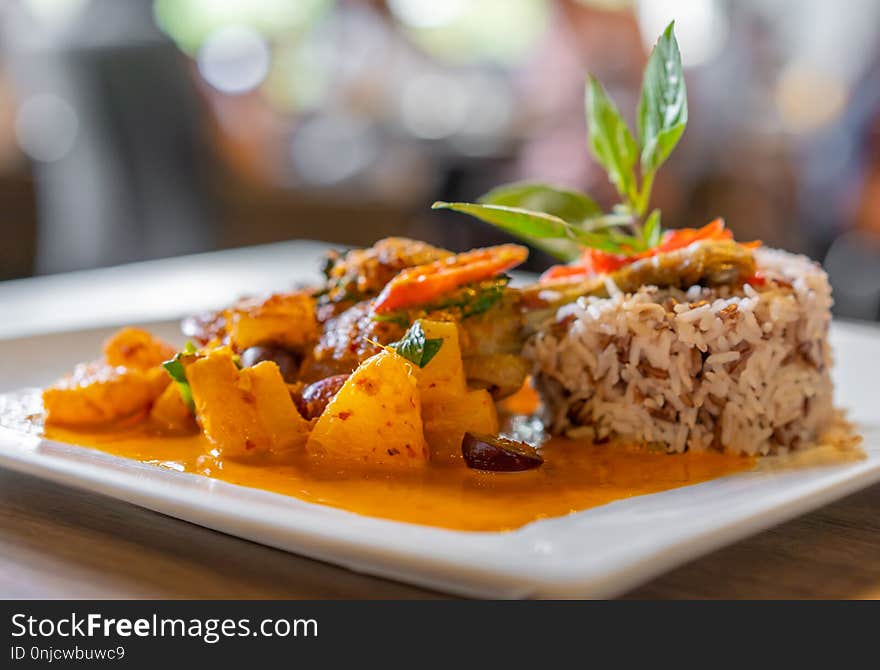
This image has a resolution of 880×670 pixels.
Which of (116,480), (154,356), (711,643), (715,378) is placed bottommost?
(711,643)

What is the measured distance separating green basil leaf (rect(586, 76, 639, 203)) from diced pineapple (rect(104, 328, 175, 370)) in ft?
2.99

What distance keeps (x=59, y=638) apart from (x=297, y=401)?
71 centimetres

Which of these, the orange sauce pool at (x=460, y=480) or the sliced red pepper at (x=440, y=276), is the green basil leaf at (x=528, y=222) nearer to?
the sliced red pepper at (x=440, y=276)

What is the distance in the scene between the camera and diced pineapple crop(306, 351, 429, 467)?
178 centimetres

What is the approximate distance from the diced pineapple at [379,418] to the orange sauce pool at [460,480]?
1.1 inches

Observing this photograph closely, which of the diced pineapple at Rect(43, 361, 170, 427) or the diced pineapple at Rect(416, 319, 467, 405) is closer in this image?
the diced pineapple at Rect(416, 319, 467, 405)

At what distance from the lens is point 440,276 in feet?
6.64

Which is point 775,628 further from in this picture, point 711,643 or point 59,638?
point 59,638

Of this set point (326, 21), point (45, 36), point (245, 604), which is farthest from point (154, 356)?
point (326, 21)

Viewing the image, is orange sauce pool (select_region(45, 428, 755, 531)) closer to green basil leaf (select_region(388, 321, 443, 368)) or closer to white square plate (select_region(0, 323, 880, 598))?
white square plate (select_region(0, 323, 880, 598))

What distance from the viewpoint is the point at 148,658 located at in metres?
1.28

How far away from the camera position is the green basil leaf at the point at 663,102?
203cm

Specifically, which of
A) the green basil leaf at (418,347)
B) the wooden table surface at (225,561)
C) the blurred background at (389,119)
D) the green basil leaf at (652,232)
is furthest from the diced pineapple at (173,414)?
the blurred background at (389,119)

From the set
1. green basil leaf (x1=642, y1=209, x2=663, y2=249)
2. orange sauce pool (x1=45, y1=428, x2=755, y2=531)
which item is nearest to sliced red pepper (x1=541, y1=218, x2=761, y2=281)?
green basil leaf (x1=642, y1=209, x2=663, y2=249)
